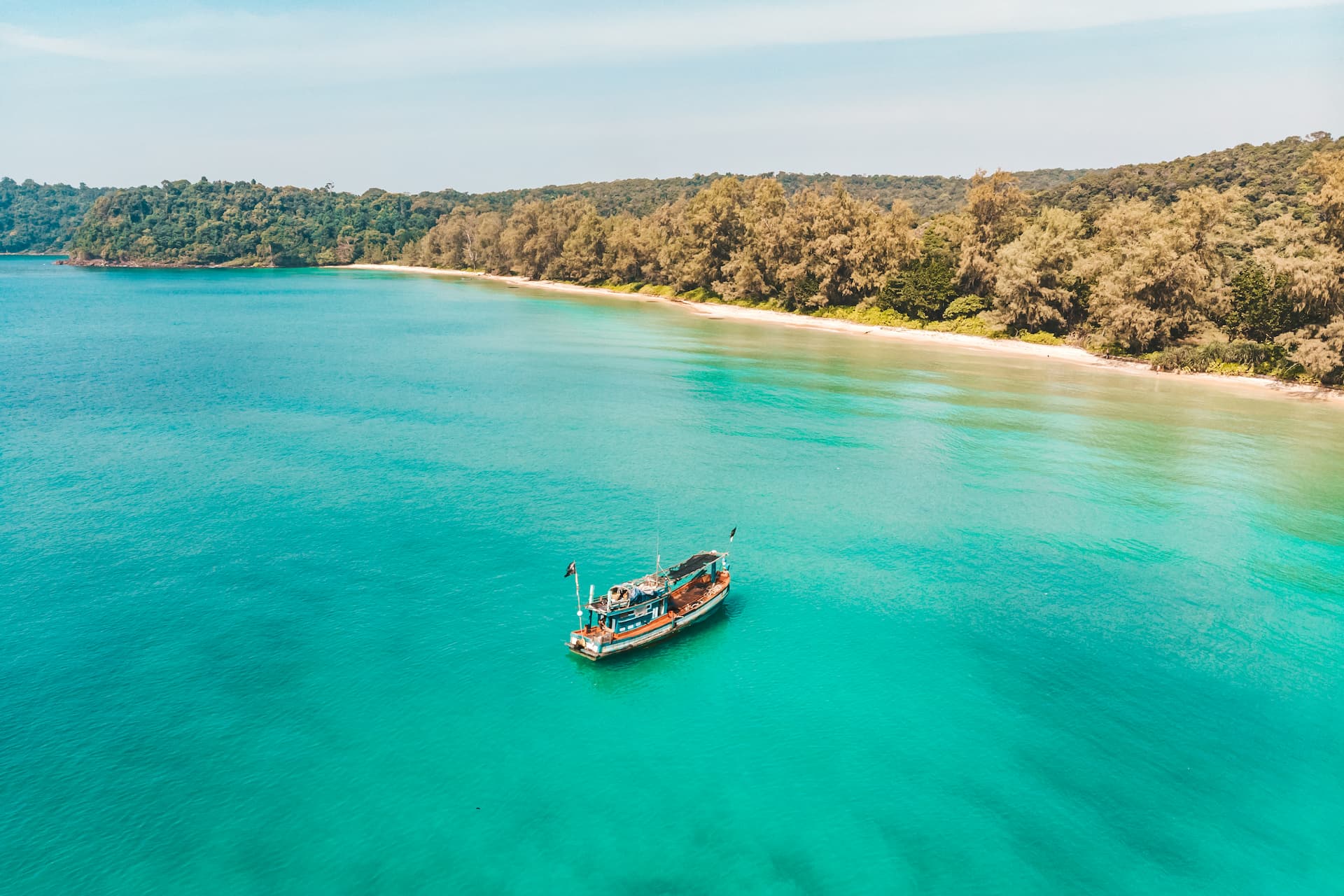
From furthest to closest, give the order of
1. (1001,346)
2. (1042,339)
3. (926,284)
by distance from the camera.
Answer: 1. (926,284)
2. (1001,346)
3. (1042,339)

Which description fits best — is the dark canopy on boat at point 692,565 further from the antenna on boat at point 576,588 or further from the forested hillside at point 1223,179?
the forested hillside at point 1223,179

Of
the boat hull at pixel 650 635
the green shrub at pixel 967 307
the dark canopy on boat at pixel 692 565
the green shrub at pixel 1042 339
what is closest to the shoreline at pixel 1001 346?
the green shrub at pixel 1042 339

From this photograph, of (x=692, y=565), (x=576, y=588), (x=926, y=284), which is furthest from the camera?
(x=926, y=284)

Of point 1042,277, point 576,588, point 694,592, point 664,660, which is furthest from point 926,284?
point 664,660

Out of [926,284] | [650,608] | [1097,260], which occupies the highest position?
[1097,260]

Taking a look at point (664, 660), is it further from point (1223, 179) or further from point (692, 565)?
point (1223, 179)

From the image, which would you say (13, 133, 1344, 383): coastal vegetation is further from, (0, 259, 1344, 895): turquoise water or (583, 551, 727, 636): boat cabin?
(583, 551, 727, 636): boat cabin

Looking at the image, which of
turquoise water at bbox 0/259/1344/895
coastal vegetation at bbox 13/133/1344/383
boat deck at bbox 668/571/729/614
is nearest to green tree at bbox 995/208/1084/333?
coastal vegetation at bbox 13/133/1344/383
